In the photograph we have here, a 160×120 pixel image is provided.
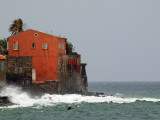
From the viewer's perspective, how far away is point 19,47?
8300 centimetres

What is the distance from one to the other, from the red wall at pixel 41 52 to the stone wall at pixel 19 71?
25.8 feet

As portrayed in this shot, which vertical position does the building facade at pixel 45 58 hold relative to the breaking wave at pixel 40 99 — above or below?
above

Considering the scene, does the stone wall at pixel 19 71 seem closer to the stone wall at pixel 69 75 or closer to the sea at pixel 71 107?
the sea at pixel 71 107

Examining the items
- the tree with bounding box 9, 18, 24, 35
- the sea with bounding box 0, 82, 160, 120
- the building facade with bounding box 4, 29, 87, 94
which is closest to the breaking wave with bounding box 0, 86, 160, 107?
the sea with bounding box 0, 82, 160, 120

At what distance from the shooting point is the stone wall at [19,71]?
232 feet

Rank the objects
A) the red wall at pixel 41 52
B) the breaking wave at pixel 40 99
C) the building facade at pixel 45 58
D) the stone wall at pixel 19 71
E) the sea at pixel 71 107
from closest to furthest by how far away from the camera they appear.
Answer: the sea at pixel 71 107 → the breaking wave at pixel 40 99 → the stone wall at pixel 19 71 → the building facade at pixel 45 58 → the red wall at pixel 41 52

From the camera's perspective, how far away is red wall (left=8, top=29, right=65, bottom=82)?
8156 centimetres

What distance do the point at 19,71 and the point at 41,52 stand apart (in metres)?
10.8

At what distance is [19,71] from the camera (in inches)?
2847

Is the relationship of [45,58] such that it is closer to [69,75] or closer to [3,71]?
[69,75]

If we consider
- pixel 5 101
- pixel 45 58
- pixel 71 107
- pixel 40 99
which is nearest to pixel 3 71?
pixel 5 101

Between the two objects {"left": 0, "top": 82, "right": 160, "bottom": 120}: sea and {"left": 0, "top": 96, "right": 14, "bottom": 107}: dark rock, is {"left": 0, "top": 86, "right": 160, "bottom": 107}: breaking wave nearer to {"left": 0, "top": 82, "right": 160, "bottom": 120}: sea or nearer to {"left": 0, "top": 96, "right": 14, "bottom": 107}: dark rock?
{"left": 0, "top": 82, "right": 160, "bottom": 120}: sea

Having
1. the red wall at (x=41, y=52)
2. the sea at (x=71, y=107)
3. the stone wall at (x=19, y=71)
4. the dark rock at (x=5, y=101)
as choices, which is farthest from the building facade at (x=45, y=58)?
the dark rock at (x=5, y=101)

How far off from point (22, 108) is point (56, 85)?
1860 cm
